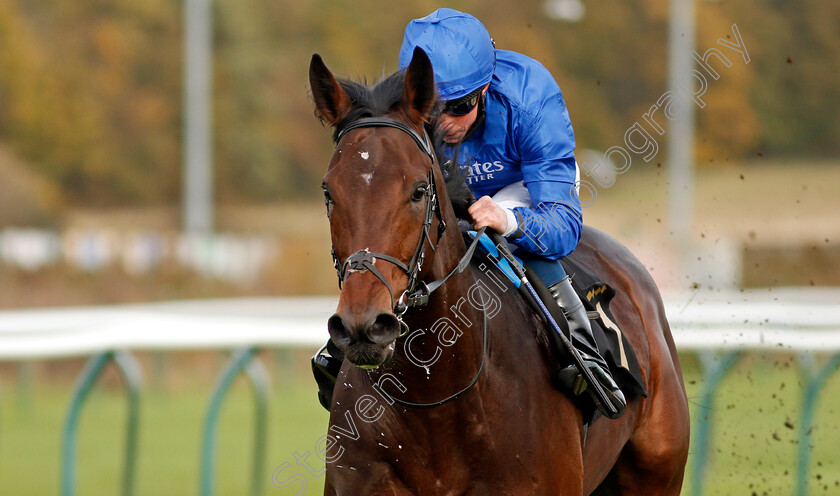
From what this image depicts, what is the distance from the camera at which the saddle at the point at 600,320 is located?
145 inches

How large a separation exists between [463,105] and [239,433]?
755 centimetres

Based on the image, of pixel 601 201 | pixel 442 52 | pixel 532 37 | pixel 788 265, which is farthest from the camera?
pixel 532 37

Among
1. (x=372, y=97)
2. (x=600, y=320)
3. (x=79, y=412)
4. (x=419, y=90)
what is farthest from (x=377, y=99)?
(x=79, y=412)

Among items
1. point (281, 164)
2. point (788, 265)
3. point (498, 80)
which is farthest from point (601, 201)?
point (498, 80)

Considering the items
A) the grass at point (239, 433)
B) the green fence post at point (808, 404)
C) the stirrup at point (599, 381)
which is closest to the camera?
the stirrup at point (599, 381)

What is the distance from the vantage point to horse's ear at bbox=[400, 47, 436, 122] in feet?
10.00

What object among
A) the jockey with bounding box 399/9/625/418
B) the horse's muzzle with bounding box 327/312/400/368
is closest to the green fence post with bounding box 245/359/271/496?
the jockey with bounding box 399/9/625/418

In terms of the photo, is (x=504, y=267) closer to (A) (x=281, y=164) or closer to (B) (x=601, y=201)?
(B) (x=601, y=201)

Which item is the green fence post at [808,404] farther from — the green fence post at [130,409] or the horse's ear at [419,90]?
the horse's ear at [419,90]

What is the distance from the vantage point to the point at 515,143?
3859mm

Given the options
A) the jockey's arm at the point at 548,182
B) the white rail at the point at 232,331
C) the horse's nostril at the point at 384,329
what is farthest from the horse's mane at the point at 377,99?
the white rail at the point at 232,331

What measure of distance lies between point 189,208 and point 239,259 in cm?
176

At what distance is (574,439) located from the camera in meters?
3.54

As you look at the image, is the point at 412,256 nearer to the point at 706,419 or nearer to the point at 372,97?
the point at 372,97
